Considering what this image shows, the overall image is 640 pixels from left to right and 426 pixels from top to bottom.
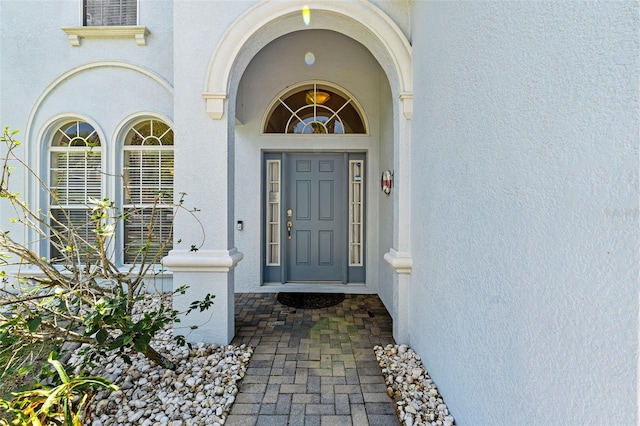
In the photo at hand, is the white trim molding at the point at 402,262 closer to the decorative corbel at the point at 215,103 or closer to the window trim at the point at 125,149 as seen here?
the decorative corbel at the point at 215,103

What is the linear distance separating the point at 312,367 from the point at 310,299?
75.8 inches

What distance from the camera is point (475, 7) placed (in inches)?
76.6

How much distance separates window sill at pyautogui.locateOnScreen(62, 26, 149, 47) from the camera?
15.2 feet

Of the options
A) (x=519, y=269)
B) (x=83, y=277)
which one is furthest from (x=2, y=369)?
(x=519, y=269)

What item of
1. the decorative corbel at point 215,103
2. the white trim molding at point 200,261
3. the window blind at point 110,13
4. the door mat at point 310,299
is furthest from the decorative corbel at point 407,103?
the window blind at point 110,13

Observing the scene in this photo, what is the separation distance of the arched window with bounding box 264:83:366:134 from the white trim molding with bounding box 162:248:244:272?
2.64m

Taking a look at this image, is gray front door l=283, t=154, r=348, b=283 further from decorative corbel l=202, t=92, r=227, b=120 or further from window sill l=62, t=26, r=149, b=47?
window sill l=62, t=26, r=149, b=47

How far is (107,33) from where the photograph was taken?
469 centimetres

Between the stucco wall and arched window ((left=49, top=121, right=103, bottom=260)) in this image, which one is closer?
the stucco wall

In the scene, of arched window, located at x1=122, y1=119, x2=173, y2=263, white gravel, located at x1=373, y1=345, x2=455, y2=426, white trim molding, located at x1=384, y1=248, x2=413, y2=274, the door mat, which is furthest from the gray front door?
white gravel, located at x1=373, y1=345, x2=455, y2=426

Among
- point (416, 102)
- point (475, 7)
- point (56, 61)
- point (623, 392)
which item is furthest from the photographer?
point (56, 61)

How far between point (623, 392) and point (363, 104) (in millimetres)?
4708

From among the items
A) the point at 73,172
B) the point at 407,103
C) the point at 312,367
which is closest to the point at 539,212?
the point at 407,103

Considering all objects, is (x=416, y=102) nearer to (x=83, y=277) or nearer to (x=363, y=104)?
(x=363, y=104)
